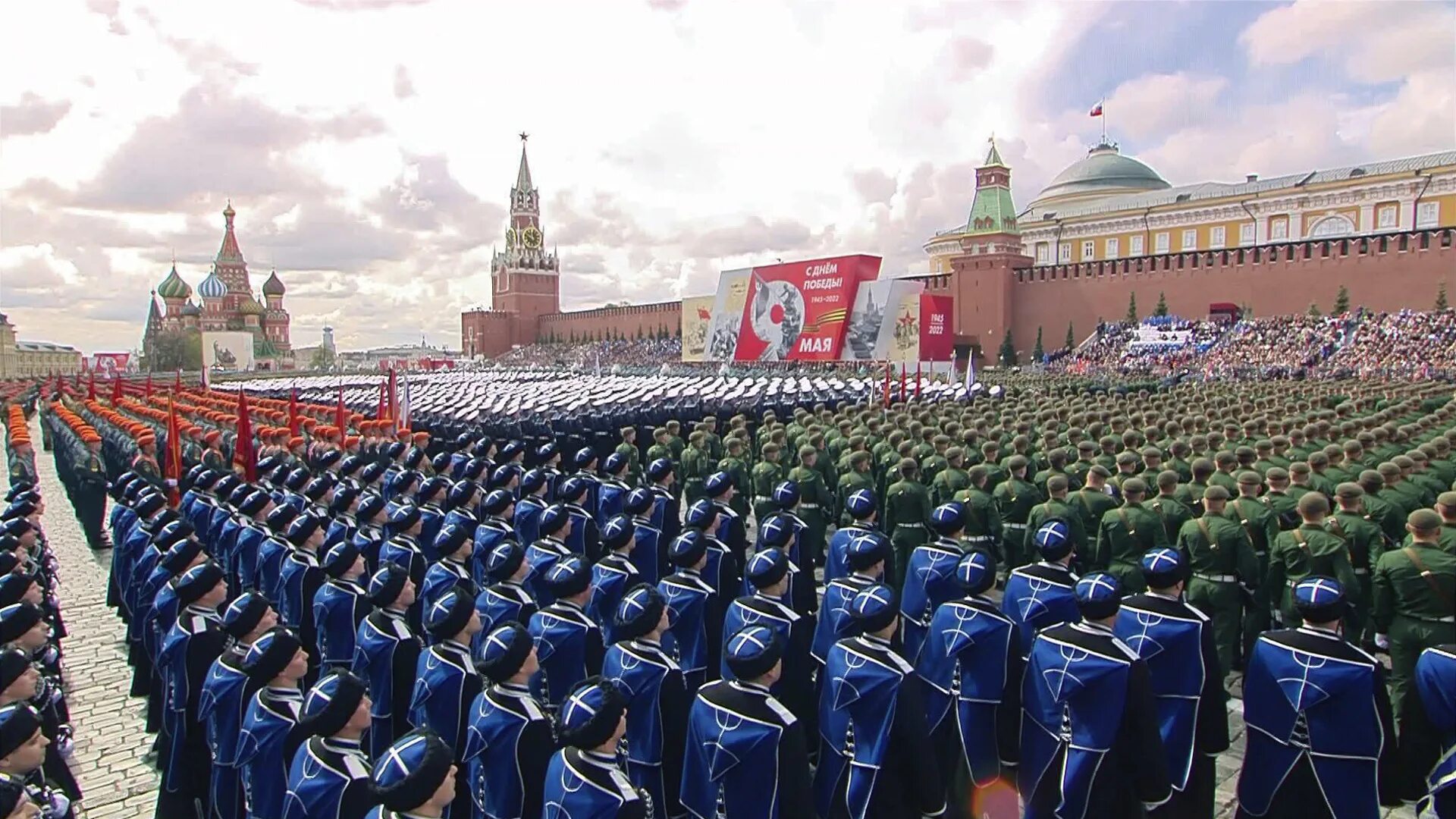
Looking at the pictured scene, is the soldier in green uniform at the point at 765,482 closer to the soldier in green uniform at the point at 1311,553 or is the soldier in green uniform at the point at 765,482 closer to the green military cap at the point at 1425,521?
the soldier in green uniform at the point at 1311,553

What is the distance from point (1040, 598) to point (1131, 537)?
1827mm

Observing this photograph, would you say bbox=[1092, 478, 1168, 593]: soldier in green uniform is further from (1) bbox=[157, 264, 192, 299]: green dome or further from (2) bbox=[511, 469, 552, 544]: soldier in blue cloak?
(1) bbox=[157, 264, 192, 299]: green dome

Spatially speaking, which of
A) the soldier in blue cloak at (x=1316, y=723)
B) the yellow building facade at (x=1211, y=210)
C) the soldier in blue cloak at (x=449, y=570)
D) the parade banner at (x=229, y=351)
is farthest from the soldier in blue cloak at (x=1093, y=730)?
the parade banner at (x=229, y=351)

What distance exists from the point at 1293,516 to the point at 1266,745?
3821 mm

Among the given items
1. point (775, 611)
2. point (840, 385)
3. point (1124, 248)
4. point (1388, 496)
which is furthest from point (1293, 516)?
point (1124, 248)

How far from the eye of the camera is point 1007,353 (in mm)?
44562

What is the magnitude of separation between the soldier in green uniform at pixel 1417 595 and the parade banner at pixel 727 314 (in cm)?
4000

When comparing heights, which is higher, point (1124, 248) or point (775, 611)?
point (1124, 248)

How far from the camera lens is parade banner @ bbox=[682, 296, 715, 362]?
52.1m

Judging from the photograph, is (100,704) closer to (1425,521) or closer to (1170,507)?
(1170,507)

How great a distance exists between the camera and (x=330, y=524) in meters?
6.83

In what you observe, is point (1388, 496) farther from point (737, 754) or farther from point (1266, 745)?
point (737, 754)

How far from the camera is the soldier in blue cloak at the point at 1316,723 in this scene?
322cm

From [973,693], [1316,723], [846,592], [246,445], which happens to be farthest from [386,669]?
[246,445]
